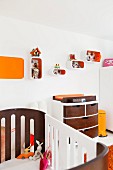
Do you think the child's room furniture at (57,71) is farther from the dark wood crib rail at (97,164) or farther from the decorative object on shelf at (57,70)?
the dark wood crib rail at (97,164)

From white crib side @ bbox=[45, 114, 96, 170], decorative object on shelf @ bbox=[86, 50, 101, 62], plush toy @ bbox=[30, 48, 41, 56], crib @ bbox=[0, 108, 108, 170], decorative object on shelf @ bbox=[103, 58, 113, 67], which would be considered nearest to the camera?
crib @ bbox=[0, 108, 108, 170]

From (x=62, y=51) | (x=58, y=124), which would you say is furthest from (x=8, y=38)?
(x=58, y=124)

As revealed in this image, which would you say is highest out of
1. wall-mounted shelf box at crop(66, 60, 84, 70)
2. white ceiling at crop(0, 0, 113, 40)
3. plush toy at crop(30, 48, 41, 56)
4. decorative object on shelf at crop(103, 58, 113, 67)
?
→ white ceiling at crop(0, 0, 113, 40)

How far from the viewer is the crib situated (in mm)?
929

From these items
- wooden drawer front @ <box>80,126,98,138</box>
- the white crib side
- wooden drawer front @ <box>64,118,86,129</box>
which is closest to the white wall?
wooden drawer front @ <box>64,118,86,129</box>

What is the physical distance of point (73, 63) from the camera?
11.1 feet

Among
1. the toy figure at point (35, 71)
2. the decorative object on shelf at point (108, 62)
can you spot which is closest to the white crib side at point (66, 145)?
the toy figure at point (35, 71)

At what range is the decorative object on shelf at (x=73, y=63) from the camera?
3.33m

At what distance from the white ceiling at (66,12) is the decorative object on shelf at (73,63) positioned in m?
0.56

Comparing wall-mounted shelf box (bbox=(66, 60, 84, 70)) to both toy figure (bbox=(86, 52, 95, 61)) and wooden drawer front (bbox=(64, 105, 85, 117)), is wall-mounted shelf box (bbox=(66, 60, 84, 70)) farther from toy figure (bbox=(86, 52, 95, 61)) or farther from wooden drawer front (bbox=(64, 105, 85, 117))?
wooden drawer front (bbox=(64, 105, 85, 117))

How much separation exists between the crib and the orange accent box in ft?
3.37

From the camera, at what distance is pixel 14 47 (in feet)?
9.14

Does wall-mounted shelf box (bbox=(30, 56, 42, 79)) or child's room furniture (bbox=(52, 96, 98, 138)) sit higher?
wall-mounted shelf box (bbox=(30, 56, 42, 79))

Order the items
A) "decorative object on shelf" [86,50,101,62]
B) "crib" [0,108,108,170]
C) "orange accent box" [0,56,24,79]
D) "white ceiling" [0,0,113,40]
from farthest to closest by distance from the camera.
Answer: "decorative object on shelf" [86,50,101,62], "orange accent box" [0,56,24,79], "white ceiling" [0,0,113,40], "crib" [0,108,108,170]
